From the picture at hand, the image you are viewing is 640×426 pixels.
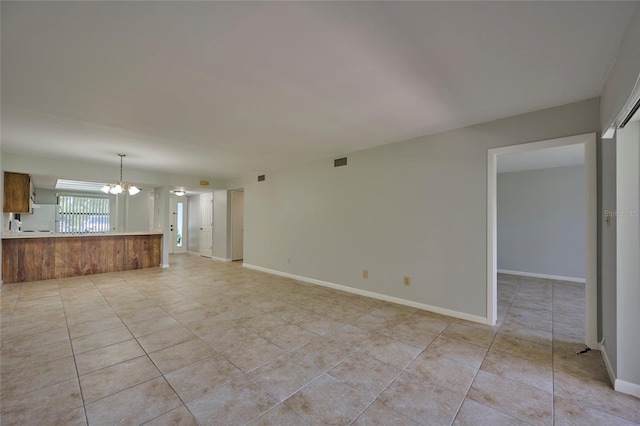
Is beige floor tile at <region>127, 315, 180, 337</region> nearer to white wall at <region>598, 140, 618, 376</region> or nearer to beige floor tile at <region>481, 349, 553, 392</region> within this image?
beige floor tile at <region>481, 349, 553, 392</region>

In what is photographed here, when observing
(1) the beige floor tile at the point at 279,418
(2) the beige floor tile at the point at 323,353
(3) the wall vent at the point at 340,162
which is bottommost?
(2) the beige floor tile at the point at 323,353

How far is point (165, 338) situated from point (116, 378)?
707 mm

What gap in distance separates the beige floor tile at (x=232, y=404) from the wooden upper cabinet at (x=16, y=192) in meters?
6.35

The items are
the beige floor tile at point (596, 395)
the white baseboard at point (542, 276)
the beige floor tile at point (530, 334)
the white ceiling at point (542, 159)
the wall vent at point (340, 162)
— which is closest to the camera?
the beige floor tile at point (596, 395)

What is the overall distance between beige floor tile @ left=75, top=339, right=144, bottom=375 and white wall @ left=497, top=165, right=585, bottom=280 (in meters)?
7.51

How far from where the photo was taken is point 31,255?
5.41 meters

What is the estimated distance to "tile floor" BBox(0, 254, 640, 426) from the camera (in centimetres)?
177

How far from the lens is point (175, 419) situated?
5.54 ft

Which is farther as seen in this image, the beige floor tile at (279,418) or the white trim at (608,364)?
the white trim at (608,364)

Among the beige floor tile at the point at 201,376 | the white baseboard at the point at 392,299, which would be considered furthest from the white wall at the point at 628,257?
the beige floor tile at the point at 201,376

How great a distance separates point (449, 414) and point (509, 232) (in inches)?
242

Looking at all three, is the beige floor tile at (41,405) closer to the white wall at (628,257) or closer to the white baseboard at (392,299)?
the white baseboard at (392,299)

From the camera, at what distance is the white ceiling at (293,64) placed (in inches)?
62.3

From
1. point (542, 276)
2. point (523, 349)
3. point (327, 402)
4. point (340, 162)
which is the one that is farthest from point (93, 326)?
point (542, 276)
